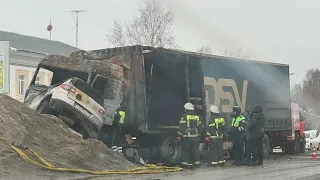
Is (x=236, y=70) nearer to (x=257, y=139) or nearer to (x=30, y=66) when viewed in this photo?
(x=257, y=139)

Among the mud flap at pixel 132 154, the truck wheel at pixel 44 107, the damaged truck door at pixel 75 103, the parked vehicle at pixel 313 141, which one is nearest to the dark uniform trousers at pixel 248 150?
the mud flap at pixel 132 154

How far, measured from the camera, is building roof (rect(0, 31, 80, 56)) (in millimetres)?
43025

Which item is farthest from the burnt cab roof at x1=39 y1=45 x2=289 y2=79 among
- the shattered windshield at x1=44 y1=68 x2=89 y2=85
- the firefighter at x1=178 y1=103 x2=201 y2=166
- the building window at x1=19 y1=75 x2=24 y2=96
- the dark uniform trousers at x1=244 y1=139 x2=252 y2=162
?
the building window at x1=19 y1=75 x2=24 y2=96

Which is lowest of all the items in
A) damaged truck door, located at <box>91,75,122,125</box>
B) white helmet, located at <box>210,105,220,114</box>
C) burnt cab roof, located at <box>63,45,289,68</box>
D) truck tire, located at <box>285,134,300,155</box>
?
truck tire, located at <box>285,134,300,155</box>

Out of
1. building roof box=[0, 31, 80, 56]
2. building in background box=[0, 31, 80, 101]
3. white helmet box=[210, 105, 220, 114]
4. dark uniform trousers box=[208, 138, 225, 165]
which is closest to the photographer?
dark uniform trousers box=[208, 138, 225, 165]

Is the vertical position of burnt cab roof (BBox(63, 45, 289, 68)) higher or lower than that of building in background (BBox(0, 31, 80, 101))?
lower

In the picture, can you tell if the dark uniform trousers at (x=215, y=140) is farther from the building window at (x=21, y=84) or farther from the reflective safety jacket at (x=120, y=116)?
the building window at (x=21, y=84)

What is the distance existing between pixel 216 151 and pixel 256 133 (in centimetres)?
145

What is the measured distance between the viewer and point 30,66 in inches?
1629

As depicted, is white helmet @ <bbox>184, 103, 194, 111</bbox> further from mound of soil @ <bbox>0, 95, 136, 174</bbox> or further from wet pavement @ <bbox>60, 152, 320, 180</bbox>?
mound of soil @ <bbox>0, 95, 136, 174</bbox>

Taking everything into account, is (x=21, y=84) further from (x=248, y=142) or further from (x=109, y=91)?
(x=248, y=142)

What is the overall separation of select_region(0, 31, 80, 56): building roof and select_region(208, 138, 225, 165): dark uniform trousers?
98.3ft

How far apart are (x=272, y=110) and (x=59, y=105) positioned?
29.4ft

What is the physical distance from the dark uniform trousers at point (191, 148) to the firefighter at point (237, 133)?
2002mm
